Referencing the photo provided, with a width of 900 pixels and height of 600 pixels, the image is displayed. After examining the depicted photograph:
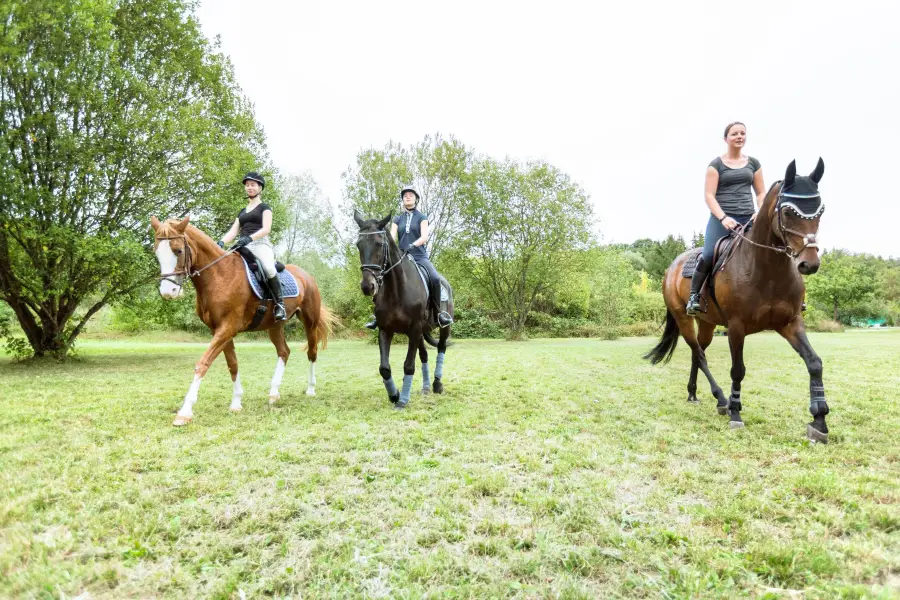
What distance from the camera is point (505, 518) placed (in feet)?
8.64

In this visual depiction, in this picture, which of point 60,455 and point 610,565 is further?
point 60,455

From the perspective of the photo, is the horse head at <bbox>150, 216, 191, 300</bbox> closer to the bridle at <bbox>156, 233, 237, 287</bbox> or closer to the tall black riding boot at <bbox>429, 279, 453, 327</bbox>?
the bridle at <bbox>156, 233, 237, 287</bbox>

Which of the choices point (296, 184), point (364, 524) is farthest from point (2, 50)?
point (296, 184)

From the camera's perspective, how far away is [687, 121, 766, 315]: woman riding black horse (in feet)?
17.2

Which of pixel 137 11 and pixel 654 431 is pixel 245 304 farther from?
pixel 137 11

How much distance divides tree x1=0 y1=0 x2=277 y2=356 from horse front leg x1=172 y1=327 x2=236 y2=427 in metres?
8.15

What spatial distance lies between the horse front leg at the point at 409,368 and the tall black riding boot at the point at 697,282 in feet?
12.5

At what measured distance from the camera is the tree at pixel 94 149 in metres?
11.0

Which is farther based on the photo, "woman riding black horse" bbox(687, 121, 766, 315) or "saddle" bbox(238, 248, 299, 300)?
"saddle" bbox(238, 248, 299, 300)

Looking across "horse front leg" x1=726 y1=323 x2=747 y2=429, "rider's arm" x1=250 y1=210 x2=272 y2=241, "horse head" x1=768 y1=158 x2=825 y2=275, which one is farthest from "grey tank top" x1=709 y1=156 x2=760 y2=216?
"rider's arm" x1=250 y1=210 x2=272 y2=241

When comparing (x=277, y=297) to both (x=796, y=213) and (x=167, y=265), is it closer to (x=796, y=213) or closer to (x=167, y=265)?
(x=167, y=265)

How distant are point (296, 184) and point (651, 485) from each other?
3720 cm

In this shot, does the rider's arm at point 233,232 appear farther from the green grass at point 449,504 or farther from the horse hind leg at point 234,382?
the green grass at point 449,504

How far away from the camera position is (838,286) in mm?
45562
